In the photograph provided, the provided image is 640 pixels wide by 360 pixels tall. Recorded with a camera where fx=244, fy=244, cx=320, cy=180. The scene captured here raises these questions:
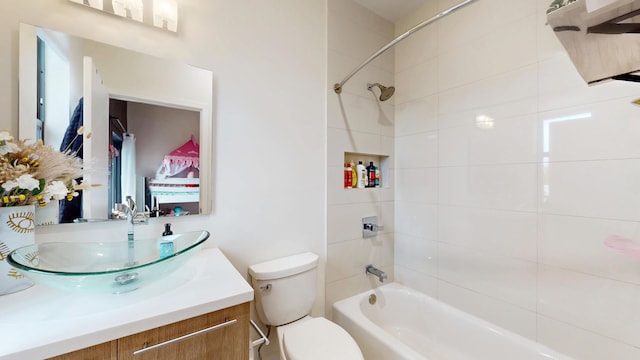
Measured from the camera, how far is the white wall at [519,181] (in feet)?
3.69

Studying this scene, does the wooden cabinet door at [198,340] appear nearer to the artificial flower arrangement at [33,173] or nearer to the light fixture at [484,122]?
the artificial flower arrangement at [33,173]

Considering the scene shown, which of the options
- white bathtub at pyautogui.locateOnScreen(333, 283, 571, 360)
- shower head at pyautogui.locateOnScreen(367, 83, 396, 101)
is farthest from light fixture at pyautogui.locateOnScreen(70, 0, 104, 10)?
white bathtub at pyautogui.locateOnScreen(333, 283, 571, 360)

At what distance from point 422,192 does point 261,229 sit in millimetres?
1241

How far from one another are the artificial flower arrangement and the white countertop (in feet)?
1.05

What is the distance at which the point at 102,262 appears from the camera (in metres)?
0.99

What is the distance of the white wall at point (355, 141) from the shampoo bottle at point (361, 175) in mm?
62

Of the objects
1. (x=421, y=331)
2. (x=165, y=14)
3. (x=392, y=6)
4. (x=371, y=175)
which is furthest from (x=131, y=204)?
(x=392, y=6)

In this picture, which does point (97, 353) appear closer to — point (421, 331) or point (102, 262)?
point (102, 262)

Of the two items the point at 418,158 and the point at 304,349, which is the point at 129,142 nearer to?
the point at 304,349

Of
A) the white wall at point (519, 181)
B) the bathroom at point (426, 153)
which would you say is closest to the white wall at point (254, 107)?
the bathroom at point (426, 153)

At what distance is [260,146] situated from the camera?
4.77 ft

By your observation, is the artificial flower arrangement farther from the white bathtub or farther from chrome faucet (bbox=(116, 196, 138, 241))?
the white bathtub

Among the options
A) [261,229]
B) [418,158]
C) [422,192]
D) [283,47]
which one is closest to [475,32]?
[418,158]

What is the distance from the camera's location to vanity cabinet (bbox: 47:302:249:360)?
644 millimetres
